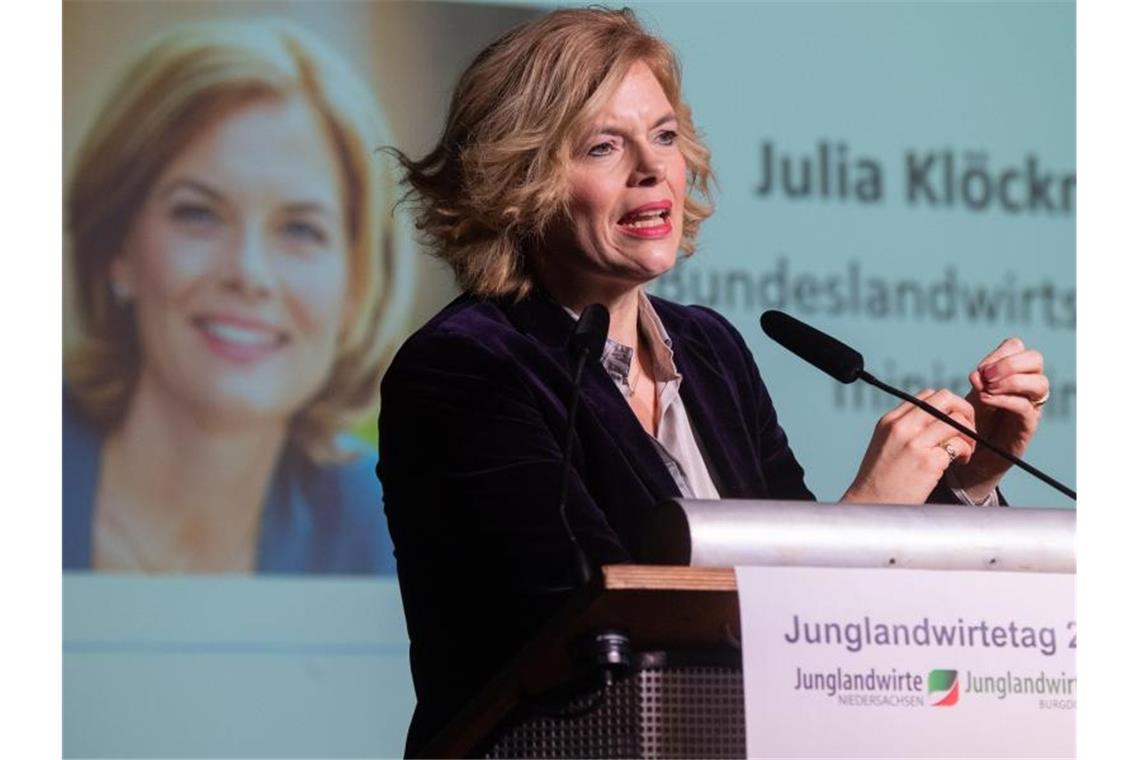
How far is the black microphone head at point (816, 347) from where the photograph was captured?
2174 millimetres

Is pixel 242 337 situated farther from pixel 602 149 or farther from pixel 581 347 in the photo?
pixel 581 347

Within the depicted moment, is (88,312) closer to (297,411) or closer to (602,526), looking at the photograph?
(297,411)

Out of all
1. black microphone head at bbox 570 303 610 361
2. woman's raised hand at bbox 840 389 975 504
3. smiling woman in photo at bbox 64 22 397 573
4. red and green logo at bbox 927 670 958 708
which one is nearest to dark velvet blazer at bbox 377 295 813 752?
black microphone head at bbox 570 303 610 361

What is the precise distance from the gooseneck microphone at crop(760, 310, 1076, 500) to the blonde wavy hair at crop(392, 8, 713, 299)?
1.15 feet

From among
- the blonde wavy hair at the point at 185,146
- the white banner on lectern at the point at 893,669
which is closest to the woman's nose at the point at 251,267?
the blonde wavy hair at the point at 185,146

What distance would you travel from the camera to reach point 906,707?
1.69 metres

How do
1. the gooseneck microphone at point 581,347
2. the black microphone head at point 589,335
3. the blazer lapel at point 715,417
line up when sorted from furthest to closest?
the blazer lapel at point 715,417 → the black microphone head at point 589,335 → the gooseneck microphone at point 581,347

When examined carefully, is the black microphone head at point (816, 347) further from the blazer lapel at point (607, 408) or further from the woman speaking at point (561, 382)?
the blazer lapel at point (607, 408)

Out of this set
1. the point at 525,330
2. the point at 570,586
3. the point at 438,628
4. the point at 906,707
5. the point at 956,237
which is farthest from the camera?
the point at 956,237

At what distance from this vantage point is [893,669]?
5.56 ft

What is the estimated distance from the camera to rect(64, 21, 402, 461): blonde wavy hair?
361 cm

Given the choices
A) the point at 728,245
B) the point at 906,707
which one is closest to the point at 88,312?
the point at 728,245

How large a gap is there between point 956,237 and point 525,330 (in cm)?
183

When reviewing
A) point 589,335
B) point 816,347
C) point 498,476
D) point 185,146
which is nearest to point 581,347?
point 589,335
